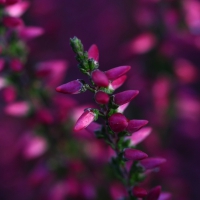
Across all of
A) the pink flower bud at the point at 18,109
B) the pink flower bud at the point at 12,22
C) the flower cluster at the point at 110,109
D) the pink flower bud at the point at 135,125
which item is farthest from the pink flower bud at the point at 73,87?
the pink flower bud at the point at 18,109

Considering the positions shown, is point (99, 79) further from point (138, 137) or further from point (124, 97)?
point (138, 137)

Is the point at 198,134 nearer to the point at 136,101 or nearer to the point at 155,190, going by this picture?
the point at 136,101

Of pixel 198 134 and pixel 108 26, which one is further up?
pixel 108 26

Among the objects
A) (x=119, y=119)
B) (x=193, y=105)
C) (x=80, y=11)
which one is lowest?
(x=193, y=105)

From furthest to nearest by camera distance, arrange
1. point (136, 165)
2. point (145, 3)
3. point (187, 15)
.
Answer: point (145, 3), point (187, 15), point (136, 165)

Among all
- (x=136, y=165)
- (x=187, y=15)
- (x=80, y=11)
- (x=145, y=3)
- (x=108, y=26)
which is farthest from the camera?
(x=80, y=11)

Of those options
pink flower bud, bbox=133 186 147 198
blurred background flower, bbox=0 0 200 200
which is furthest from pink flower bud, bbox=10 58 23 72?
pink flower bud, bbox=133 186 147 198

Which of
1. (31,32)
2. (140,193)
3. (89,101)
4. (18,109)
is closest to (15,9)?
(31,32)

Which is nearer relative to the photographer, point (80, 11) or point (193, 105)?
point (193, 105)

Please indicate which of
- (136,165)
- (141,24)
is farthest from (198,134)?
(136,165)
